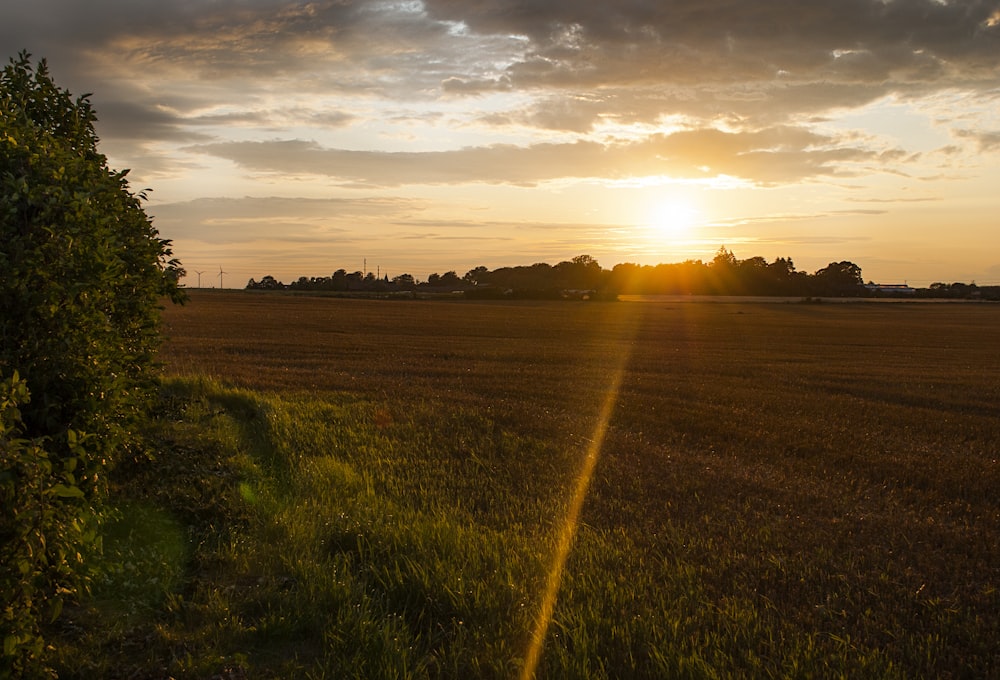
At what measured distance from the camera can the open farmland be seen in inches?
189

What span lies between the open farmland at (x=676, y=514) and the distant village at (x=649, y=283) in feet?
294

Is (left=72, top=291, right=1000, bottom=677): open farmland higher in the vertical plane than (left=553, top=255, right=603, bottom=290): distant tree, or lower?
lower

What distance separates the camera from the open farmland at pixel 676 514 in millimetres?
4805

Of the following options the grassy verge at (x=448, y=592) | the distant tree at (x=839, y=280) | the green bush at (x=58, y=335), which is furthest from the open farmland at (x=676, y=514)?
the distant tree at (x=839, y=280)

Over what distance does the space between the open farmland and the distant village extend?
89.7 m

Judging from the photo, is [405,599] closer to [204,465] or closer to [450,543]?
[450,543]

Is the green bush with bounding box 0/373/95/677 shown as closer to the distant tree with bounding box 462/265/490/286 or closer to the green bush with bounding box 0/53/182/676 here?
the green bush with bounding box 0/53/182/676

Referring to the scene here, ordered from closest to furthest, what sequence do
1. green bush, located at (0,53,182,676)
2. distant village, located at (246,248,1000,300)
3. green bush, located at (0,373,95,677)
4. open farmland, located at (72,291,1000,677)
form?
green bush, located at (0,373,95,677)
green bush, located at (0,53,182,676)
open farmland, located at (72,291,1000,677)
distant village, located at (246,248,1000,300)

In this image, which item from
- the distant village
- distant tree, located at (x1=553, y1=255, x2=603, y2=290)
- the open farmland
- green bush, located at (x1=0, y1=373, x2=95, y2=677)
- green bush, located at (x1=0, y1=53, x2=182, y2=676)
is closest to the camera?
green bush, located at (x1=0, y1=373, x2=95, y2=677)

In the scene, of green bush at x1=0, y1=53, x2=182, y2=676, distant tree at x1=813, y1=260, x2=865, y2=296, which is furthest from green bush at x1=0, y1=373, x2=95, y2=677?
Result: distant tree at x1=813, y1=260, x2=865, y2=296

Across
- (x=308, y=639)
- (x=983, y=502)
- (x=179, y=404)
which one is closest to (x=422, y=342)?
(x=179, y=404)

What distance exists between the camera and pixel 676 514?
7887 millimetres

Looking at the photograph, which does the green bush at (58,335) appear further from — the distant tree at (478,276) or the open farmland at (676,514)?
the distant tree at (478,276)

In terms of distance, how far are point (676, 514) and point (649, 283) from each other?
136282 millimetres
